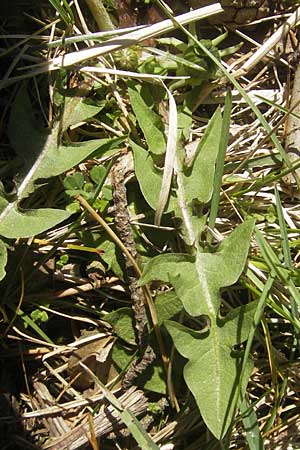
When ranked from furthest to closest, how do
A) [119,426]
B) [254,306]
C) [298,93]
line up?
[298,93], [119,426], [254,306]

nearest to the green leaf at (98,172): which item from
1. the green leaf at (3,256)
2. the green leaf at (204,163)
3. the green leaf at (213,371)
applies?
the green leaf at (204,163)

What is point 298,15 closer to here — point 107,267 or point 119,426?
point 107,267

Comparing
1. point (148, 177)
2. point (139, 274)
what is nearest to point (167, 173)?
point (148, 177)

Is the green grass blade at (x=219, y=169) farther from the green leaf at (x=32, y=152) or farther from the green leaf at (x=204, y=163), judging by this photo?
the green leaf at (x=32, y=152)

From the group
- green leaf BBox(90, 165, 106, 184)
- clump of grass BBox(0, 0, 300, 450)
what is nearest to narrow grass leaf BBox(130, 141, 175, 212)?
clump of grass BBox(0, 0, 300, 450)

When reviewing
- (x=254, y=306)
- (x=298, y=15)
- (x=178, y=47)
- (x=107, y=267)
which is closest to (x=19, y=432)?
(x=107, y=267)
